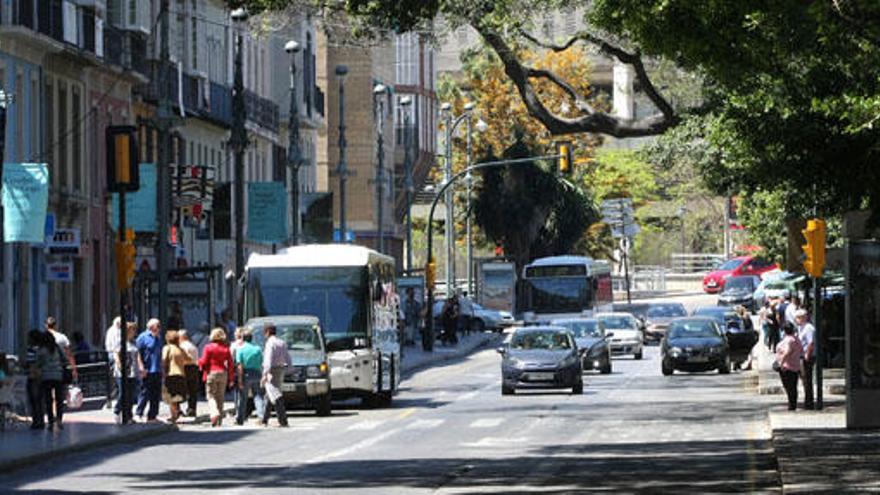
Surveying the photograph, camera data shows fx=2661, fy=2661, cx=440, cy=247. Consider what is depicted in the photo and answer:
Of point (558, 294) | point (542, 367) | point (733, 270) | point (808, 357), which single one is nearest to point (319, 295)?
point (542, 367)

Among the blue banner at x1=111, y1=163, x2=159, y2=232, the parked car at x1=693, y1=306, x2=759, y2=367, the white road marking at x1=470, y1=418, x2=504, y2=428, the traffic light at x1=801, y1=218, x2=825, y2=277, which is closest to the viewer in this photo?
the traffic light at x1=801, y1=218, x2=825, y2=277

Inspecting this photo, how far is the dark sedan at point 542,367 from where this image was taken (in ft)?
179

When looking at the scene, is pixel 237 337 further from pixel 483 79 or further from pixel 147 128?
pixel 483 79

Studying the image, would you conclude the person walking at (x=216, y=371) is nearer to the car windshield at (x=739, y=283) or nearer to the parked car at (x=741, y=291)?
the parked car at (x=741, y=291)

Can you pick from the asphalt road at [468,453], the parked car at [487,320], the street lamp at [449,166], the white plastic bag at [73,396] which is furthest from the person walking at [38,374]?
the parked car at [487,320]

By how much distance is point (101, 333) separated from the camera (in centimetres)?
6512

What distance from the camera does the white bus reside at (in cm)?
4794

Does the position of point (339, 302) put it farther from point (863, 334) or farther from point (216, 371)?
point (863, 334)

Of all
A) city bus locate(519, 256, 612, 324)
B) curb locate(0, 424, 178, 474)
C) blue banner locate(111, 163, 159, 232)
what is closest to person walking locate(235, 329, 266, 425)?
curb locate(0, 424, 178, 474)

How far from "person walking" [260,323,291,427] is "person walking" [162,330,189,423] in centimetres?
152

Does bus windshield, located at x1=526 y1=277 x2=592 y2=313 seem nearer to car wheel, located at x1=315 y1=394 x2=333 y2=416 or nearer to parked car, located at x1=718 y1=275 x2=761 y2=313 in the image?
parked car, located at x1=718 y1=275 x2=761 y2=313

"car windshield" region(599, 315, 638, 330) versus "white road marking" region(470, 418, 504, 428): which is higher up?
"car windshield" region(599, 315, 638, 330)

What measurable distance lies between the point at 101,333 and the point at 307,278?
17.1 m

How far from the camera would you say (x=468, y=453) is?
33.6 metres
